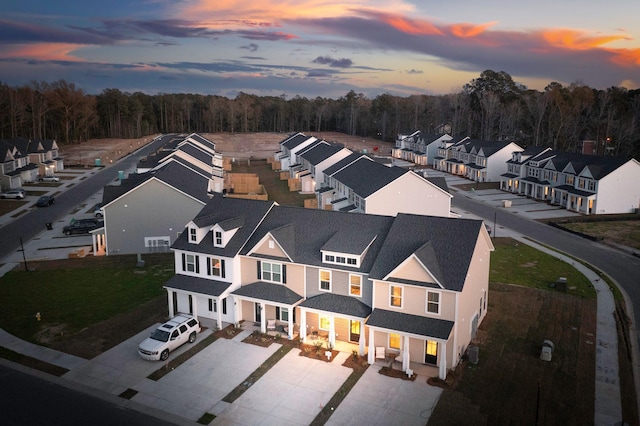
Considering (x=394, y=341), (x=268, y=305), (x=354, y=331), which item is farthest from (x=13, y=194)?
(x=394, y=341)

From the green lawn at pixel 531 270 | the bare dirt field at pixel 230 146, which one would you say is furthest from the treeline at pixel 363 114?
the green lawn at pixel 531 270

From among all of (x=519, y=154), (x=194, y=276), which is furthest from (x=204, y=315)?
(x=519, y=154)

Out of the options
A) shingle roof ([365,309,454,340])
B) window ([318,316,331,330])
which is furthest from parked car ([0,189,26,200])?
shingle roof ([365,309,454,340])

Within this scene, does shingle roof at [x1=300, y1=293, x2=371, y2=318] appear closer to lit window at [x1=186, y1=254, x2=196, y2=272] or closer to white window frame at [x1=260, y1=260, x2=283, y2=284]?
white window frame at [x1=260, y1=260, x2=283, y2=284]

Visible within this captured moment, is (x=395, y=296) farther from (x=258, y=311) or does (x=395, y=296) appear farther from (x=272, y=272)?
(x=258, y=311)

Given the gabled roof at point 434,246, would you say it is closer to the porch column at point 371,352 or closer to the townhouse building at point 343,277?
the townhouse building at point 343,277

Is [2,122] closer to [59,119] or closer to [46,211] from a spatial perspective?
[59,119]
